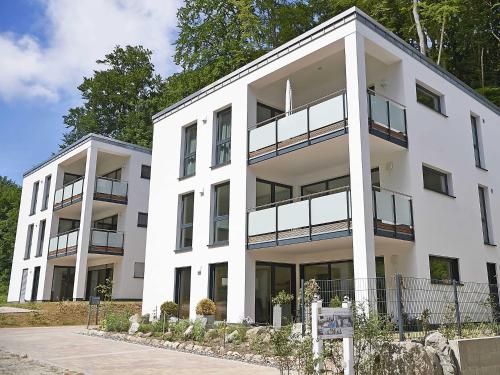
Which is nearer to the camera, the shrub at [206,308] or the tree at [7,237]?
the shrub at [206,308]

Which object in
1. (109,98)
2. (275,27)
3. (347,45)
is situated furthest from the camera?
(109,98)

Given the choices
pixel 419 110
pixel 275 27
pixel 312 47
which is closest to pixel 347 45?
pixel 312 47

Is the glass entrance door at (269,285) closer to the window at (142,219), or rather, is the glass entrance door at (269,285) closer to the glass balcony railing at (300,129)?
the glass balcony railing at (300,129)

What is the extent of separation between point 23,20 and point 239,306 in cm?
1151

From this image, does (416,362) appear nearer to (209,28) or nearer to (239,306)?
(239,306)

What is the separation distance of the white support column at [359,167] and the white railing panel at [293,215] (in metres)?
1.93

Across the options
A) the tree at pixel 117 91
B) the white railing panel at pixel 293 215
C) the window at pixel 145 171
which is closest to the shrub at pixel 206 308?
the white railing panel at pixel 293 215

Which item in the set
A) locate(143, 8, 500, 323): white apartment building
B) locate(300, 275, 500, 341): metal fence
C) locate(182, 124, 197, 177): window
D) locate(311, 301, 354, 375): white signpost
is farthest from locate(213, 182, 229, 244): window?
locate(311, 301, 354, 375): white signpost

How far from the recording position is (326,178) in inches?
716

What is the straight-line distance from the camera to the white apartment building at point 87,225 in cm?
2878

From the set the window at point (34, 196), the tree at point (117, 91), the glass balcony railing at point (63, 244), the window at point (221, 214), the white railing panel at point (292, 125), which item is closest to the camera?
the white railing panel at point (292, 125)

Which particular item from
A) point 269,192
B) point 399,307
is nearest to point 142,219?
point 269,192

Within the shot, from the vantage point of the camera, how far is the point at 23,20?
870cm

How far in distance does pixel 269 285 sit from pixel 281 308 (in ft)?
3.77
